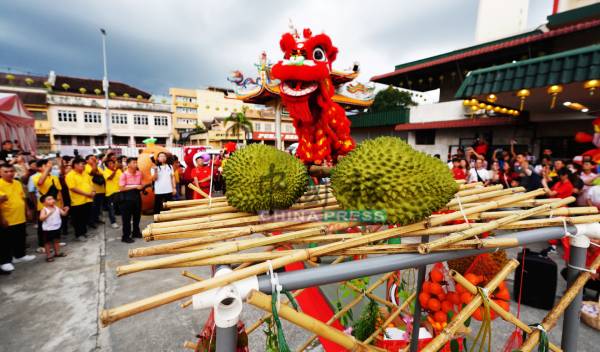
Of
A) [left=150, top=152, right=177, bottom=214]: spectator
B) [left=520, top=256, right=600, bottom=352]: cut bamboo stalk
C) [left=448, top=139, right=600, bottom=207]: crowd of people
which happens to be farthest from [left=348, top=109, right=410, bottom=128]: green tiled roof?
[left=520, top=256, right=600, bottom=352]: cut bamboo stalk

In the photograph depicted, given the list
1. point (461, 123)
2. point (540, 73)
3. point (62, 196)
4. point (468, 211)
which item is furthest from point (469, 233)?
point (461, 123)

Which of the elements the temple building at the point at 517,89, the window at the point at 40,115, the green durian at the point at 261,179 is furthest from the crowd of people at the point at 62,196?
the window at the point at 40,115

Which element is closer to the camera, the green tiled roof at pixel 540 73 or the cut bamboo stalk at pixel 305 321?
the cut bamboo stalk at pixel 305 321

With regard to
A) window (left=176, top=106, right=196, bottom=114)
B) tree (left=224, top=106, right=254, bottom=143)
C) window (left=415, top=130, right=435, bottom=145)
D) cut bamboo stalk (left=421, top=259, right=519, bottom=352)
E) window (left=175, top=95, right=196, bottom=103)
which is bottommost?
cut bamboo stalk (left=421, top=259, right=519, bottom=352)

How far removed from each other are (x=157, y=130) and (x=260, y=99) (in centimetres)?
2726

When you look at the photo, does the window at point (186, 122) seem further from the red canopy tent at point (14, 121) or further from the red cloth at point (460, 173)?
the red cloth at point (460, 173)

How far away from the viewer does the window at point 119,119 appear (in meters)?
32.8

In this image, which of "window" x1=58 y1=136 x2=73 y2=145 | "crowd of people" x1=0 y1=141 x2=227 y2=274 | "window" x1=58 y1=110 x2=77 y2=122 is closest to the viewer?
"crowd of people" x1=0 y1=141 x2=227 y2=274

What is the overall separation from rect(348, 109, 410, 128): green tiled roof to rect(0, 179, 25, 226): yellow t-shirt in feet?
50.6

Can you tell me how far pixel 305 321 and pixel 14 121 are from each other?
11239 millimetres

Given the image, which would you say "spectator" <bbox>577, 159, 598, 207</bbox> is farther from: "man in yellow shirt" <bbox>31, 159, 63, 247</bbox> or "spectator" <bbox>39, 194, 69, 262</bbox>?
"man in yellow shirt" <bbox>31, 159, 63, 247</bbox>

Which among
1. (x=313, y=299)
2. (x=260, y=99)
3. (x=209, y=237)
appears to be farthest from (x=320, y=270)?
(x=260, y=99)

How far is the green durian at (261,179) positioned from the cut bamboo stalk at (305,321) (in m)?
0.42

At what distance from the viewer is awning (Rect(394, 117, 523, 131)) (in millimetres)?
11097
